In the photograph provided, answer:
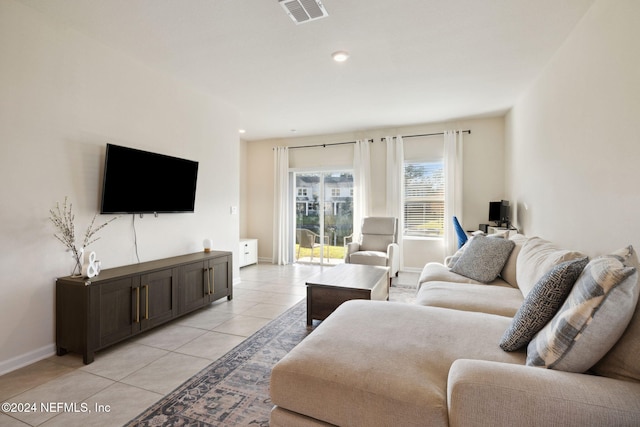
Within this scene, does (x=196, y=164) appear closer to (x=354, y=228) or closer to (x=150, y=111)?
(x=150, y=111)

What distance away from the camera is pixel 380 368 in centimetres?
120

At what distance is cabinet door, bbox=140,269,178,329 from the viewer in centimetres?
262

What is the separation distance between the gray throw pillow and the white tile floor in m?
1.99

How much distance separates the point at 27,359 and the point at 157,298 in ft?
2.99

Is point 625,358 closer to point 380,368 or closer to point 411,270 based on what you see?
point 380,368

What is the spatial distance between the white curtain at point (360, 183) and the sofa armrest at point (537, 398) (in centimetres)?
453

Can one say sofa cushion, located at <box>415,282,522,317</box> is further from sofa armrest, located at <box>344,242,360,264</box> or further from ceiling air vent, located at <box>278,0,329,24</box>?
ceiling air vent, located at <box>278,0,329,24</box>

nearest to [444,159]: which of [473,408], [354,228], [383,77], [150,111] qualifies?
[354,228]

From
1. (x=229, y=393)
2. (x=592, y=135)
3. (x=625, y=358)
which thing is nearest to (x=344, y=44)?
(x=592, y=135)

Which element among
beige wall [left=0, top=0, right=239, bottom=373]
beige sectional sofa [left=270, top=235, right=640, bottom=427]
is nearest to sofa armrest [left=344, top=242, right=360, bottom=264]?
beige wall [left=0, top=0, right=239, bottom=373]

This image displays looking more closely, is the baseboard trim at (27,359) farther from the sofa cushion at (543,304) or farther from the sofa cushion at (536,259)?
the sofa cushion at (536,259)

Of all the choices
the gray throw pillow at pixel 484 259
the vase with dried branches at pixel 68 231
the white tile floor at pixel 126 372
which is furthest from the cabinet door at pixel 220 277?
the gray throw pillow at pixel 484 259

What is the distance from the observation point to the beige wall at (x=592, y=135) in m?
1.75

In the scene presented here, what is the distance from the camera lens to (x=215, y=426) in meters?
1.55
